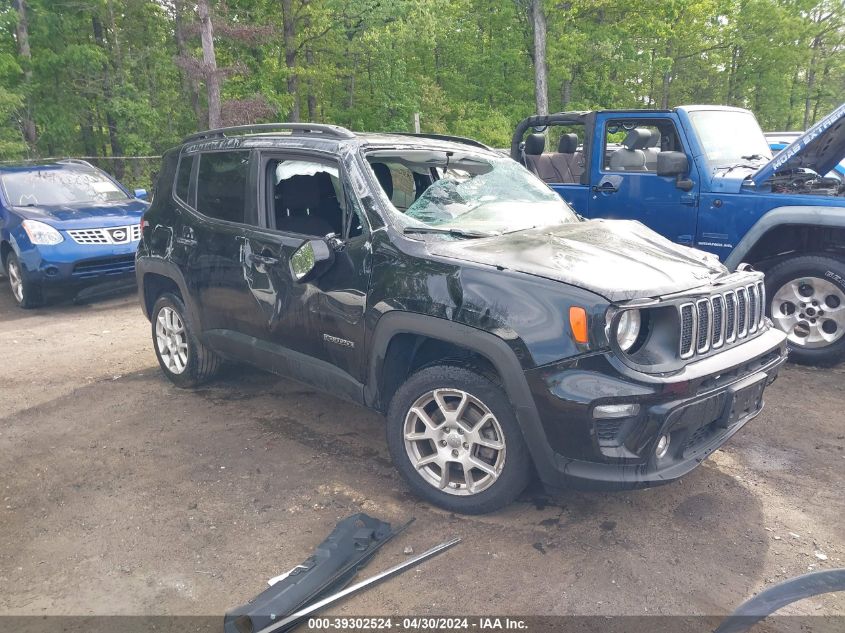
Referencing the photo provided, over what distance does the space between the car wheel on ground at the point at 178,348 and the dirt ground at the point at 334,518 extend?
21 cm

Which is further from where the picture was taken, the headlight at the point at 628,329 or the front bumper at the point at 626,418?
the headlight at the point at 628,329

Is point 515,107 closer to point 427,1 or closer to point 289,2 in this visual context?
point 427,1

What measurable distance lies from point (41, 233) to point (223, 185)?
499 cm

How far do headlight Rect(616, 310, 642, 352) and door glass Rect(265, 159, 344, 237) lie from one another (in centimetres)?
188

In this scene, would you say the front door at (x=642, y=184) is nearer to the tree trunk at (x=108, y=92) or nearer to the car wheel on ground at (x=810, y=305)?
the car wheel on ground at (x=810, y=305)

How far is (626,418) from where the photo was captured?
9.28 ft

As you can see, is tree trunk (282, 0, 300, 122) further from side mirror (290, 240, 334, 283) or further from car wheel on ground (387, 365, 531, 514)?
car wheel on ground (387, 365, 531, 514)

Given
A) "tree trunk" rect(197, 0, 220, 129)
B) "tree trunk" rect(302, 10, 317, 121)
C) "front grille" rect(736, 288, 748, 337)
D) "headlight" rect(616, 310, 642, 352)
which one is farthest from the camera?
"tree trunk" rect(302, 10, 317, 121)

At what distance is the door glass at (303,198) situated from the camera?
13.9 ft

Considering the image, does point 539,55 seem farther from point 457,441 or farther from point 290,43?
point 457,441

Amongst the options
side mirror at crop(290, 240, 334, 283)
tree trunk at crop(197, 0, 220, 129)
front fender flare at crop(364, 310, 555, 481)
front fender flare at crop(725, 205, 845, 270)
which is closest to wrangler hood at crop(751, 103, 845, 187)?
front fender flare at crop(725, 205, 845, 270)

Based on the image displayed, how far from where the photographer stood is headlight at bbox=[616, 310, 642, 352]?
2955 millimetres

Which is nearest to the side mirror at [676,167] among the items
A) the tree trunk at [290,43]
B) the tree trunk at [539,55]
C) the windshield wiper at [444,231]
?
the windshield wiper at [444,231]

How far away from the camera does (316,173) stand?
4.33 m
